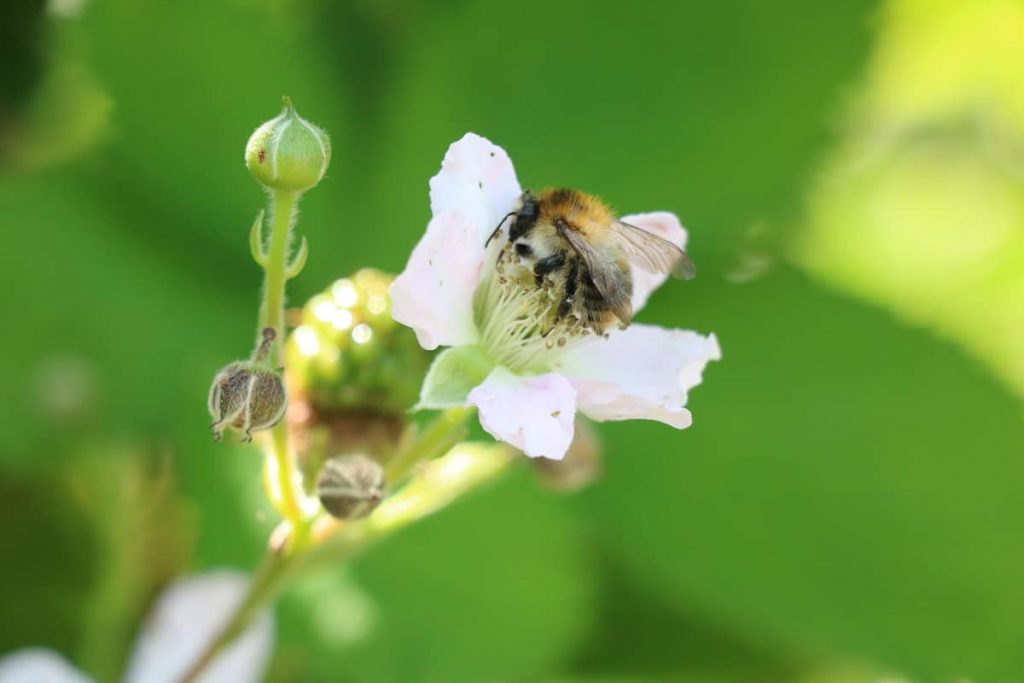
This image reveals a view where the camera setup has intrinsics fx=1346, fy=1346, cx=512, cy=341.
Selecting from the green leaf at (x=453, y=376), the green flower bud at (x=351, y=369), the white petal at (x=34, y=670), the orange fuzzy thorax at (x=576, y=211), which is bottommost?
the white petal at (x=34, y=670)

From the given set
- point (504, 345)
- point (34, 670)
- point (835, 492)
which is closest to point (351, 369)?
point (504, 345)

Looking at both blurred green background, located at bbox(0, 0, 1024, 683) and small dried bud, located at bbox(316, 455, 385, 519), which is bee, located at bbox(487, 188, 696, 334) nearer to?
small dried bud, located at bbox(316, 455, 385, 519)

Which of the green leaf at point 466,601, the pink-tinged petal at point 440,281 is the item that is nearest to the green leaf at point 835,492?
the green leaf at point 466,601

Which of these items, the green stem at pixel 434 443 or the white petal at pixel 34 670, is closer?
the green stem at pixel 434 443

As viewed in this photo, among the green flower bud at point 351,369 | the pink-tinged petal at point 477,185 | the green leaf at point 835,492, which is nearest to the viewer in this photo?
the pink-tinged petal at point 477,185

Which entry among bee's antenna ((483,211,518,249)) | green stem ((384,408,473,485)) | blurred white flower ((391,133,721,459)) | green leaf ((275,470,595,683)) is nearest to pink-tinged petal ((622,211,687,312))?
blurred white flower ((391,133,721,459))

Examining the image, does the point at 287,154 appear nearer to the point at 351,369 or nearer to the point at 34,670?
the point at 351,369

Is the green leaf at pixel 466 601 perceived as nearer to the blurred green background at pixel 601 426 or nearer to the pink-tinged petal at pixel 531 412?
the blurred green background at pixel 601 426
